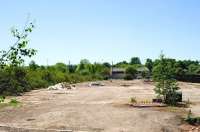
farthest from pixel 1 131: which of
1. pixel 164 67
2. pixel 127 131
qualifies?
pixel 164 67

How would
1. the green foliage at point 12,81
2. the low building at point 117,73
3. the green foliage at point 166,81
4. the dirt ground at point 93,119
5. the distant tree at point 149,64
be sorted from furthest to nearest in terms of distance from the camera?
the distant tree at point 149,64 < the low building at point 117,73 < the green foliage at point 166,81 < the dirt ground at point 93,119 < the green foliage at point 12,81

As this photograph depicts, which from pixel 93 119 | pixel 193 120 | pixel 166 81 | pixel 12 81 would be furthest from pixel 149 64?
pixel 12 81

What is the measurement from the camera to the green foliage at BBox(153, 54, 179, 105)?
29.7 metres

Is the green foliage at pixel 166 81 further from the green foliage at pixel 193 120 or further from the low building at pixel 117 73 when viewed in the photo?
the low building at pixel 117 73

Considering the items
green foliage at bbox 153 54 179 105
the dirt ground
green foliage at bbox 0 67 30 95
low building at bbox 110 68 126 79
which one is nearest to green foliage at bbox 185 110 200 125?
the dirt ground

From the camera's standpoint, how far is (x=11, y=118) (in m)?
22.2

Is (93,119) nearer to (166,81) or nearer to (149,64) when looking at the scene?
(166,81)

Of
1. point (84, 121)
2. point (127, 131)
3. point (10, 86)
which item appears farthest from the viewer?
point (84, 121)

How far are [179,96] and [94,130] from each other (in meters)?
13.5

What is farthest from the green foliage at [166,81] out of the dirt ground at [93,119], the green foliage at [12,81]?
the green foliage at [12,81]

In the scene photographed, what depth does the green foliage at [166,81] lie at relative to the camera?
29.7 meters

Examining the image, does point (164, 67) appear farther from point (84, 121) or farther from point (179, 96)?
point (84, 121)

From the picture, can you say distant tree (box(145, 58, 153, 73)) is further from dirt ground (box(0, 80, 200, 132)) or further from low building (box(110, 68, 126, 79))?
dirt ground (box(0, 80, 200, 132))

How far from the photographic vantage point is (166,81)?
30250 millimetres
